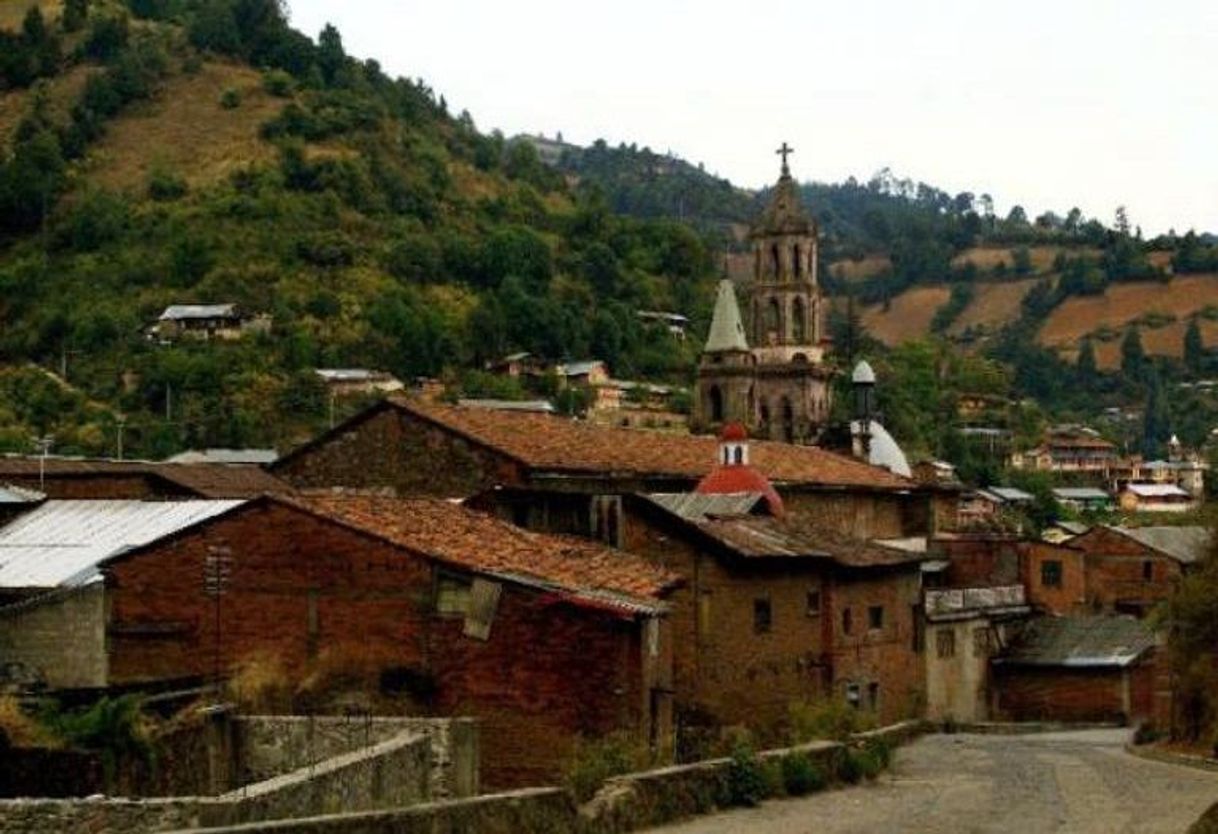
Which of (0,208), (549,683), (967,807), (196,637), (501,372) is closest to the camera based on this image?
(967,807)

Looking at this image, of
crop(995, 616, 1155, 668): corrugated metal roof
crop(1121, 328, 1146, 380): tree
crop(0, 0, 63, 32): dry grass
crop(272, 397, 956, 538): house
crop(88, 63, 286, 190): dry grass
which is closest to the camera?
crop(272, 397, 956, 538): house

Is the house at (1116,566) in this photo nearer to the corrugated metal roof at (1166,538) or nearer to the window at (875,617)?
the corrugated metal roof at (1166,538)

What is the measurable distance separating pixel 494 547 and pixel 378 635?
255cm

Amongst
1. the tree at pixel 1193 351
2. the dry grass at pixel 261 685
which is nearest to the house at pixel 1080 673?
the dry grass at pixel 261 685

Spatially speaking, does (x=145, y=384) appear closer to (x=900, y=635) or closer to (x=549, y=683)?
(x=900, y=635)

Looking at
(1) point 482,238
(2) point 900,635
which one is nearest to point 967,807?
(2) point 900,635

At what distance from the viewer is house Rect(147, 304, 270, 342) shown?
97750 mm

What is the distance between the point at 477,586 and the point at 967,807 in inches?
281

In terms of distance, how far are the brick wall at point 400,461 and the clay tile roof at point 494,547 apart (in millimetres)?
6001

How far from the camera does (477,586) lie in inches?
953

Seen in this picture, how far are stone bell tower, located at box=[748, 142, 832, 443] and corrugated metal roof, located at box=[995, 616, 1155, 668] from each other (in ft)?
109

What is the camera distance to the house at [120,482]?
41156mm

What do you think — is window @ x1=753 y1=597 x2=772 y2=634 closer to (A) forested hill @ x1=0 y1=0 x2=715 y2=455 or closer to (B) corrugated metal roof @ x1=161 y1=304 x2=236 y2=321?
(A) forested hill @ x1=0 y1=0 x2=715 y2=455

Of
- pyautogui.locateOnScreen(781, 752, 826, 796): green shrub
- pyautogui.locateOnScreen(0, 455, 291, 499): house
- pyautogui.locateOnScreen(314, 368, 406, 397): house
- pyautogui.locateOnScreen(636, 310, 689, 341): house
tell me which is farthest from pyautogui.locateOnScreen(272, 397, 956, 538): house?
pyautogui.locateOnScreen(636, 310, 689, 341): house
